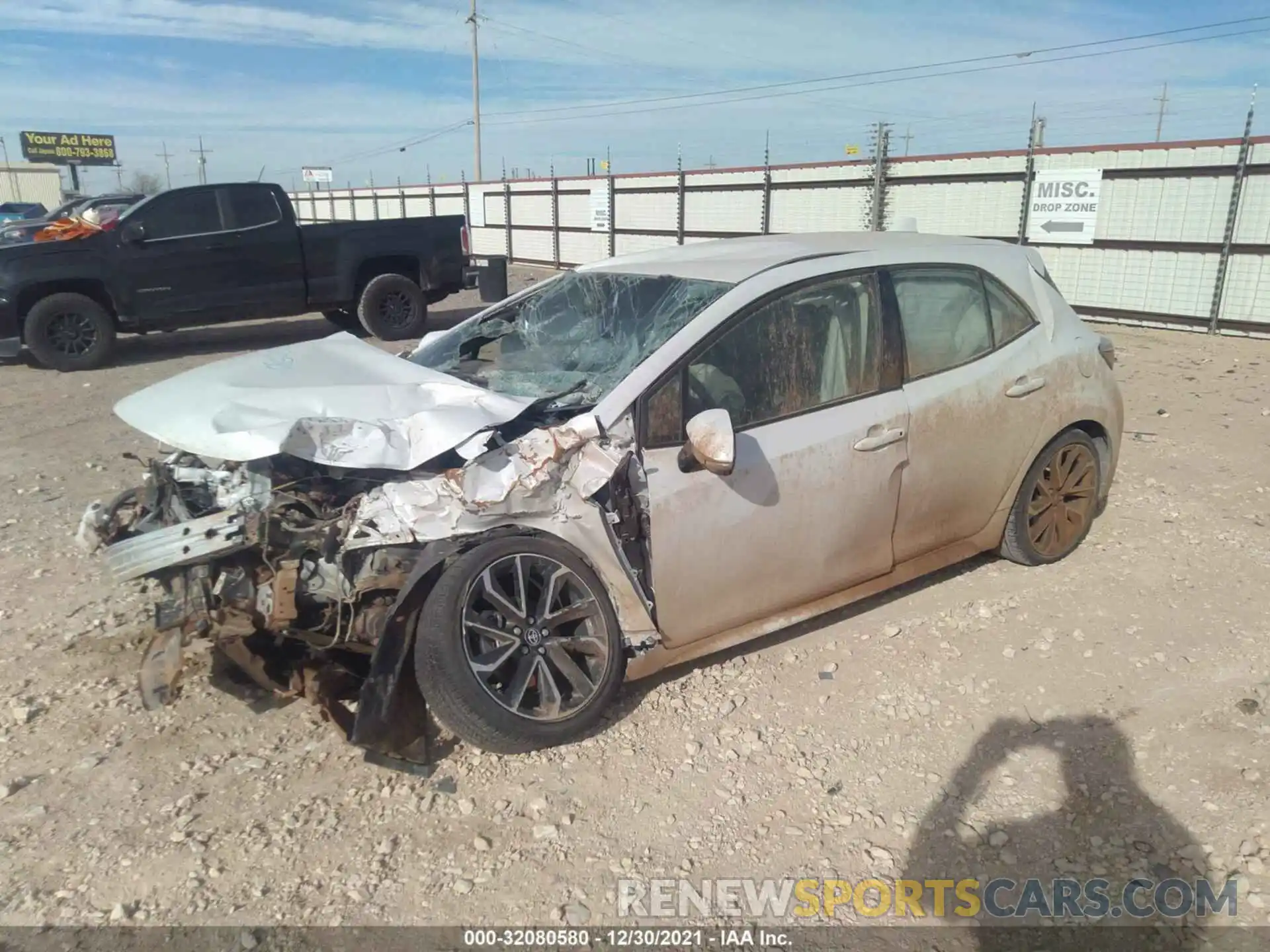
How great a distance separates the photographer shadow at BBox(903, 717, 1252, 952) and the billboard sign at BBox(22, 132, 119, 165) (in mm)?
70422

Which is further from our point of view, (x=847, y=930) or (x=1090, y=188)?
(x=1090, y=188)

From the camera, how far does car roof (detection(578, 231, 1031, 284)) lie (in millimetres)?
3623

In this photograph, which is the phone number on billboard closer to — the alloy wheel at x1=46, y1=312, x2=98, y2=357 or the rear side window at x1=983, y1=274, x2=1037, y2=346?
the alloy wheel at x1=46, y1=312, x2=98, y2=357

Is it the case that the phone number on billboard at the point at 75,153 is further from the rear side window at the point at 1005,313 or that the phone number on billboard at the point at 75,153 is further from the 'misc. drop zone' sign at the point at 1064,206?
the rear side window at the point at 1005,313

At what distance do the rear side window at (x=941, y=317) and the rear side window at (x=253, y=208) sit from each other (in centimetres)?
894

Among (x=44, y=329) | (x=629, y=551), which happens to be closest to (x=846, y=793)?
(x=629, y=551)

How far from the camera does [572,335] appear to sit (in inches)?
152

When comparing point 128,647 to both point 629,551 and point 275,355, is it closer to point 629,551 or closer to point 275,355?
point 275,355

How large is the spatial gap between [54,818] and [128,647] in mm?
1056

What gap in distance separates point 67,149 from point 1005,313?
73.5 metres

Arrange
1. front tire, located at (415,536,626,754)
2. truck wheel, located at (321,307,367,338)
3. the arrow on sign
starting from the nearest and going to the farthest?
front tire, located at (415,536,626,754) → truck wheel, located at (321,307,367,338) → the arrow on sign

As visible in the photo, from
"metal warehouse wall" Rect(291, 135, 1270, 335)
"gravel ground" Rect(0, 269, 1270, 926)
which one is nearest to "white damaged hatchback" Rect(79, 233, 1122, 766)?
"gravel ground" Rect(0, 269, 1270, 926)

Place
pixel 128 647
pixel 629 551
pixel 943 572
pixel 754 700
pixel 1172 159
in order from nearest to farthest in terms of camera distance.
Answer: pixel 629 551 < pixel 754 700 < pixel 128 647 < pixel 943 572 < pixel 1172 159

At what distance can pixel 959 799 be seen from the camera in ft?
9.33
